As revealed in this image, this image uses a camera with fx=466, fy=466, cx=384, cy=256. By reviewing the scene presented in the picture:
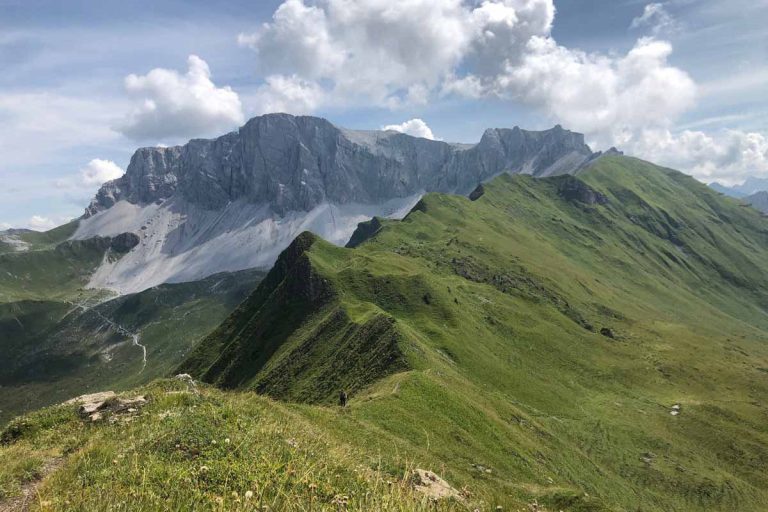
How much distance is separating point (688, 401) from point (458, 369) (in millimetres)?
62726

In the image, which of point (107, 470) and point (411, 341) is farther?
point (411, 341)

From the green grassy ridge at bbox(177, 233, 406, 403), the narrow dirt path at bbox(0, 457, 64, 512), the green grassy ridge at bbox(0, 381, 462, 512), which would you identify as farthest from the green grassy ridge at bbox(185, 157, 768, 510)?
the narrow dirt path at bbox(0, 457, 64, 512)

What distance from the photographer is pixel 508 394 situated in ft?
273

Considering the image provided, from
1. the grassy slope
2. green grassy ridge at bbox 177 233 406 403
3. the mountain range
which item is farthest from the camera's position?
green grassy ridge at bbox 177 233 406 403

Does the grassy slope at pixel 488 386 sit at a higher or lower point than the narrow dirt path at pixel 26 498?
lower

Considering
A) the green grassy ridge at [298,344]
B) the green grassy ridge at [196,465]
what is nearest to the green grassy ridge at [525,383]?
the green grassy ridge at [298,344]

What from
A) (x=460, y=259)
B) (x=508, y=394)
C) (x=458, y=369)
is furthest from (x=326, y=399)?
(x=460, y=259)

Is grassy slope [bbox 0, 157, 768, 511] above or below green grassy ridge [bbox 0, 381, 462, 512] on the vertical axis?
below

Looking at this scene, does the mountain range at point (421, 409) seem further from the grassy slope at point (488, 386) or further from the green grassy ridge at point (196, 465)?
the grassy slope at point (488, 386)

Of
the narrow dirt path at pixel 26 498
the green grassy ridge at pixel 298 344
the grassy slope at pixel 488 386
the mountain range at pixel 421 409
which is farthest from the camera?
the green grassy ridge at pixel 298 344

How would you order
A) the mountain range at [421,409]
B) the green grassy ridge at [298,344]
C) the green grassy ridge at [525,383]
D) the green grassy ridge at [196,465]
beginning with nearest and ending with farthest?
the green grassy ridge at [196,465], the mountain range at [421,409], the green grassy ridge at [525,383], the green grassy ridge at [298,344]

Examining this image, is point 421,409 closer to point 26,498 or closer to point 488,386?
point 488,386

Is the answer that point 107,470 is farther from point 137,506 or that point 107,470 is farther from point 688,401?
point 688,401

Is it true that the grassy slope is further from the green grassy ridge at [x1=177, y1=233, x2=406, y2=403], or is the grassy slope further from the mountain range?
the green grassy ridge at [x1=177, y1=233, x2=406, y2=403]
